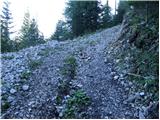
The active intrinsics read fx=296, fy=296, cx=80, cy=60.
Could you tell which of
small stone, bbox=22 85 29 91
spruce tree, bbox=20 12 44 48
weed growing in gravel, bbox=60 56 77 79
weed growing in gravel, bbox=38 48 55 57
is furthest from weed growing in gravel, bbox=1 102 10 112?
spruce tree, bbox=20 12 44 48

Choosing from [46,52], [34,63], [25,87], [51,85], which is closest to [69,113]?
[51,85]

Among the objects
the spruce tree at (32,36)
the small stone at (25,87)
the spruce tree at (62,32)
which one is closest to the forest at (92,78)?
the small stone at (25,87)

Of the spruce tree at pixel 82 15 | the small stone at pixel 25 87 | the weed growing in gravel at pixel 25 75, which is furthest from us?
the spruce tree at pixel 82 15

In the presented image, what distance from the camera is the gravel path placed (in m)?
9.07

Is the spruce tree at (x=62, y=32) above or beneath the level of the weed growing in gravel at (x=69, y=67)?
above

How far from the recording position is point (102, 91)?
10.3m

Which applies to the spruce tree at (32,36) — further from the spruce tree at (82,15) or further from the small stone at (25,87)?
the small stone at (25,87)

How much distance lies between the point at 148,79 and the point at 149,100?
110cm

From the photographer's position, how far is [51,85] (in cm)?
1065

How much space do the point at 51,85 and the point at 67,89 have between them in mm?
675

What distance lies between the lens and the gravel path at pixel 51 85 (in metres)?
9.07

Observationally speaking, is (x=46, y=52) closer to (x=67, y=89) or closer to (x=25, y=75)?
(x=25, y=75)

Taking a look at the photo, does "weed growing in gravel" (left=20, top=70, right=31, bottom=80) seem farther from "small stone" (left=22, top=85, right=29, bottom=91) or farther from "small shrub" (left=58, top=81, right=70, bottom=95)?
"small shrub" (left=58, top=81, right=70, bottom=95)

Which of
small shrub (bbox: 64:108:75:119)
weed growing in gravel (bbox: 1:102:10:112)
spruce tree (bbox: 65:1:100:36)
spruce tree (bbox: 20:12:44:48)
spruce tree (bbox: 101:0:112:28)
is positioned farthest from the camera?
spruce tree (bbox: 20:12:44:48)
